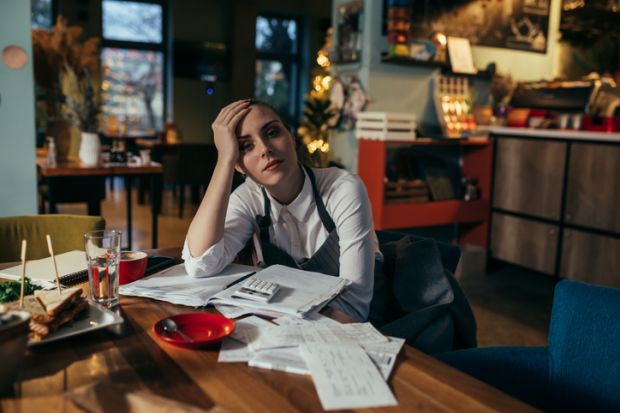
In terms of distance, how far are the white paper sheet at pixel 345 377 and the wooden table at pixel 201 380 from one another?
0.05ft

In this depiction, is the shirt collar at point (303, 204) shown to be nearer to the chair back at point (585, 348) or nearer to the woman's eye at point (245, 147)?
the woman's eye at point (245, 147)

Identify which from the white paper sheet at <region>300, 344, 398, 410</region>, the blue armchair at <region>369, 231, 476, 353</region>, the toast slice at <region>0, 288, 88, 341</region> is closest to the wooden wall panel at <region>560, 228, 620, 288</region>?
the blue armchair at <region>369, 231, 476, 353</region>

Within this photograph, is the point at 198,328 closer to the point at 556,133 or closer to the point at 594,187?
the point at 594,187

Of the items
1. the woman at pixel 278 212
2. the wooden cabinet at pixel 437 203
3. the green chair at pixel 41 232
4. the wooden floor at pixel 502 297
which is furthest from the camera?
the wooden cabinet at pixel 437 203

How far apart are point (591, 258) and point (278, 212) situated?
9.57ft

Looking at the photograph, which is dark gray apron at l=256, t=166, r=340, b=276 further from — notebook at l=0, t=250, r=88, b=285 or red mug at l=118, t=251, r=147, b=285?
notebook at l=0, t=250, r=88, b=285

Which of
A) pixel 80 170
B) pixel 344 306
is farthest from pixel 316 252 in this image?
pixel 80 170

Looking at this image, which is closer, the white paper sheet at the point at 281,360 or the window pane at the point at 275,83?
the white paper sheet at the point at 281,360

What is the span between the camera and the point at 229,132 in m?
1.60

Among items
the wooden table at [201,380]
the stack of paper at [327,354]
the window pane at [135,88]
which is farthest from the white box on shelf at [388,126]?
the window pane at [135,88]

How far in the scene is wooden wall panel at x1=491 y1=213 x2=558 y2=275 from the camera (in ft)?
13.8

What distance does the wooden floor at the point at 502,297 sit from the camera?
3.31 meters

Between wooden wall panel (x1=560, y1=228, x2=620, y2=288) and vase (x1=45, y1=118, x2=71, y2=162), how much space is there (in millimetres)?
3676

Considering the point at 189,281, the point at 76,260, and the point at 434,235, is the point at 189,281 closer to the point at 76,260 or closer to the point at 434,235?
the point at 76,260
